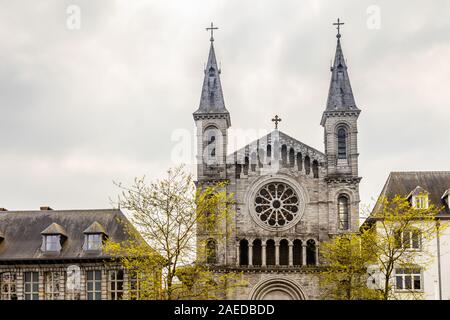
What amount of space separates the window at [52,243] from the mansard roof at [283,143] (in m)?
17.0

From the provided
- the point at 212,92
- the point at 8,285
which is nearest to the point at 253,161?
the point at 212,92

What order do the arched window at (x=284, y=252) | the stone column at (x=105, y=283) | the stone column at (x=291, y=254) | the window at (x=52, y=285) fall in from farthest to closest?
1. the arched window at (x=284, y=252)
2. the stone column at (x=291, y=254)
3. the window at (x=52, y=285)
4. the stone column at (x=105, y=283)

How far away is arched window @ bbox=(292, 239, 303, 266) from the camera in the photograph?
5991cm

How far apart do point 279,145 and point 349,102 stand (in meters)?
7.56

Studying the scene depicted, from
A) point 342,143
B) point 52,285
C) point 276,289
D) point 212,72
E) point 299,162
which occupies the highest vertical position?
point 212,72

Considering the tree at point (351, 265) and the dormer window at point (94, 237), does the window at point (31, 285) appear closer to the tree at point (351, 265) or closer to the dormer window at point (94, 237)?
the dormer window at point (94, 237)

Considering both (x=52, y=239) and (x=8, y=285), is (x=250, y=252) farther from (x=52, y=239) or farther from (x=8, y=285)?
(x=8, y=285)

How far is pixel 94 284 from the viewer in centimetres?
5316

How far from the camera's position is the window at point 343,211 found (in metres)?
60.3

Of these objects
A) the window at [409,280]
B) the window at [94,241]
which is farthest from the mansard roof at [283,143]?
the window at [94,241]

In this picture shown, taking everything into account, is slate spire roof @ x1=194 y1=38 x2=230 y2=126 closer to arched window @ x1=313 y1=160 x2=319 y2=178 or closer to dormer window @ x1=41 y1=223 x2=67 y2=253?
arched window @ x1=313 y1=160 x2=319 y2=178

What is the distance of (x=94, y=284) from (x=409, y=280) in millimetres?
23937

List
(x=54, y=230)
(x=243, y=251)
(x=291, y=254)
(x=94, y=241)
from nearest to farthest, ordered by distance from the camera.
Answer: (x=94, y=241), (x=54, y=230), (x=291, y=254), (x=243, y=251)

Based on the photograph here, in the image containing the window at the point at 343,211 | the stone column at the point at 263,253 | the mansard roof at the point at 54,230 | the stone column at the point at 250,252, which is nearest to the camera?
the mansard roof at the point at 54,230
